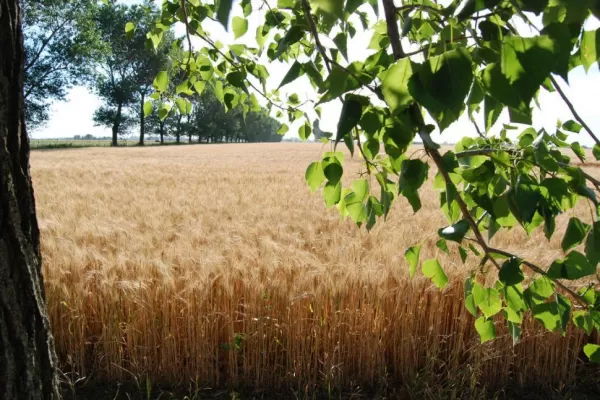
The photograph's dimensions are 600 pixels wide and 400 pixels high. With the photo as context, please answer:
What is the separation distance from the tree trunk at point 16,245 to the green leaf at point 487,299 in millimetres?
1055

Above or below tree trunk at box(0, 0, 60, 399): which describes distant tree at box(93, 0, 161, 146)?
above

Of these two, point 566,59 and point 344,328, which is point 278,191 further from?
point 566,59

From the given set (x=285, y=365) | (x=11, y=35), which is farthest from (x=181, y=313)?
(x=11, y=35)

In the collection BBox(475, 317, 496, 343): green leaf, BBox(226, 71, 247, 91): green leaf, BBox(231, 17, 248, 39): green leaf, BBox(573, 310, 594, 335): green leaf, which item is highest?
BBox(231, 17, 248, 39): green leaf

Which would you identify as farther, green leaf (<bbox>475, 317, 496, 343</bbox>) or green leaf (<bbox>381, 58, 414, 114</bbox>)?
green leaf (<bbox>475, 317, 496, 343</bbox>)

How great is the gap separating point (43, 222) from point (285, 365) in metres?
2.67

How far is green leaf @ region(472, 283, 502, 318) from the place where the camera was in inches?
39.0

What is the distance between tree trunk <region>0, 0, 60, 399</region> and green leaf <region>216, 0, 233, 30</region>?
32.5 inches

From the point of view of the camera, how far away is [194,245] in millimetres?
3352

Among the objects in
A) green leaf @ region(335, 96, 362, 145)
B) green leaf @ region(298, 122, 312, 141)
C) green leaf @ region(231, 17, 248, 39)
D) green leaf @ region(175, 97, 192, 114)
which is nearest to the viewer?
green leaf @ region(335, 96, 362, 145)

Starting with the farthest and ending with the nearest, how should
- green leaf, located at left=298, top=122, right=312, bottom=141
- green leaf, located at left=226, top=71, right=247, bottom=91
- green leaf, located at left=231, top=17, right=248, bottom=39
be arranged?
green leaf, located at left=298, top=122, right=312, bottom=141, green leaf, located at left=226, top=71, right=247, bottom=91, green leaf, located at left=231, top=17, right=248, bottom=39

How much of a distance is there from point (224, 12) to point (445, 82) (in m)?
0.23

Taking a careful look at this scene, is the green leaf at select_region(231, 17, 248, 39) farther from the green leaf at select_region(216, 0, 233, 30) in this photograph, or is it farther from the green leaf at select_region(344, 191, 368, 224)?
the green leaf at select_region(216, 0, 233, 30)

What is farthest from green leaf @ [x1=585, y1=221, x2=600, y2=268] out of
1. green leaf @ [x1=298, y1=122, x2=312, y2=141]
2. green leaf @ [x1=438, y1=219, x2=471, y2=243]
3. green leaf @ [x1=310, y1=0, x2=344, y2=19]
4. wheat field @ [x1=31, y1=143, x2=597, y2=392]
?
wheat field @ [x1=31, y1=143, x2=597, y2=392]
